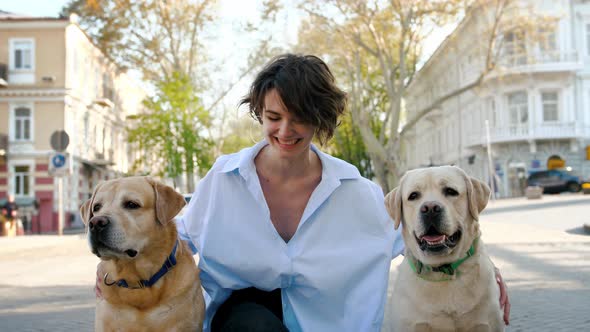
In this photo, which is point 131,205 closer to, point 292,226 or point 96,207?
point 96,207

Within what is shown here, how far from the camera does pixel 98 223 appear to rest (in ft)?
12.7

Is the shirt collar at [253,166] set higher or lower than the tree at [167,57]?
lower

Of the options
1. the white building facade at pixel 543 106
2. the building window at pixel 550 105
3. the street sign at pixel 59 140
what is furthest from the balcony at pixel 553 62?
the street sign at pixel 59 140

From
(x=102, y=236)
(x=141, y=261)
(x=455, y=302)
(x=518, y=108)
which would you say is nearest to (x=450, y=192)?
(x=455, y=302)

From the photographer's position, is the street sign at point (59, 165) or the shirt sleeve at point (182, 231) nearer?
the shirt sleeve at point (182, 231)

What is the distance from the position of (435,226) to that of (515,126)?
41237 mm

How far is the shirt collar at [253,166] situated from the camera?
14.1 ft

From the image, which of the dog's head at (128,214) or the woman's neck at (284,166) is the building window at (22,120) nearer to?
the dog's head at (128,214)

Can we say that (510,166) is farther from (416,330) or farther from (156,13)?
(416,330)

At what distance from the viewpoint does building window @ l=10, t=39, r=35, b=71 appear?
115 feet

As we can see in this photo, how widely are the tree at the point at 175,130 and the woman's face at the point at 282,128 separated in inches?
1127

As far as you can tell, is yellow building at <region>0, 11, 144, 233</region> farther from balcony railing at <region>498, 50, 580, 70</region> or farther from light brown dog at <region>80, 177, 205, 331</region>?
light brown dog at <region>80, 177, 205, 331</region>

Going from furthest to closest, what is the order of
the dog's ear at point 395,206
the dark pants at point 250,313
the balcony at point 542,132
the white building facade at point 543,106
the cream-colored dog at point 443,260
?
the white building facade at point 543,106 < the balcony at point 542,132 < the dog's ear at point 395,206 < the cream-colored dog at point 443,260 < the dark pants at point 250,313

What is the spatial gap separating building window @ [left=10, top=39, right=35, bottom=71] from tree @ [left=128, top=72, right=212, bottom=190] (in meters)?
7.24
